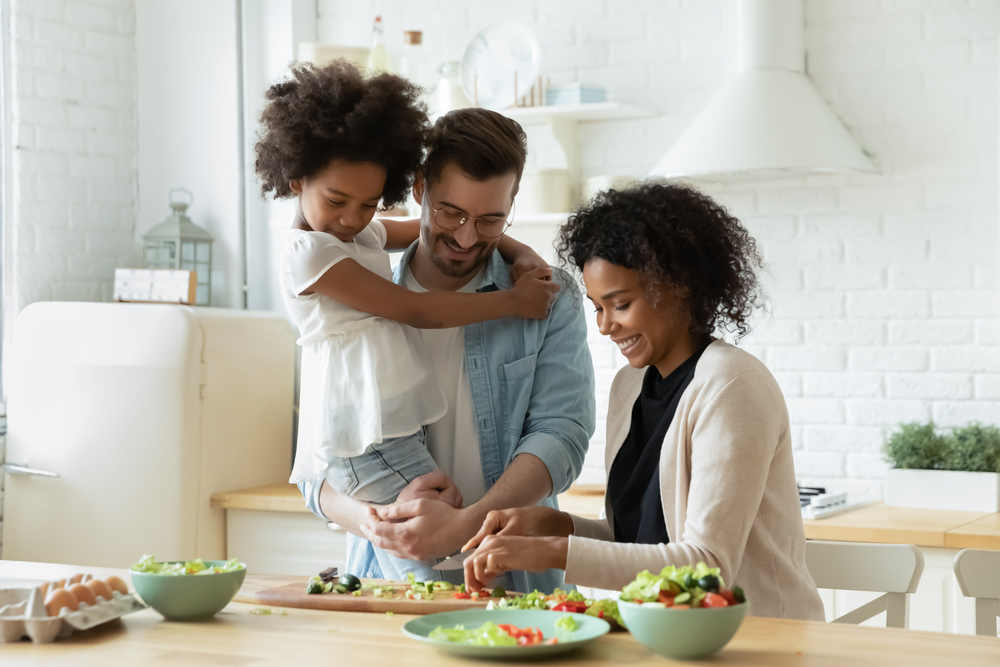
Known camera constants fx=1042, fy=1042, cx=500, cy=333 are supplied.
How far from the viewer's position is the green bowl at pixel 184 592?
1369mm

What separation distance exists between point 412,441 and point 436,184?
0.45 m

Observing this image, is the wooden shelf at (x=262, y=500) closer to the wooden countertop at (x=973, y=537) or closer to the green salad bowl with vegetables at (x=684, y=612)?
the wooden countertop at (x=973, y=537)

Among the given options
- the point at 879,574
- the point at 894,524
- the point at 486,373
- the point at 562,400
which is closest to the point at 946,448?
the point at 894,524

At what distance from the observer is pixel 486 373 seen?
1848 mm

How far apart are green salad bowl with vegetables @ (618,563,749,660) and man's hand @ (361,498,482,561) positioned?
20.1 inches

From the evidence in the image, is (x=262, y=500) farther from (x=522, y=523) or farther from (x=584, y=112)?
(x=522, y=523)

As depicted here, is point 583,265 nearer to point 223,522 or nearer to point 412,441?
point 412,441

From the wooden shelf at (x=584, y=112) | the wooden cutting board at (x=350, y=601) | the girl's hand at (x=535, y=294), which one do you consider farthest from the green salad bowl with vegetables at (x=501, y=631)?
the wooden shelf at (x=584, y=112)

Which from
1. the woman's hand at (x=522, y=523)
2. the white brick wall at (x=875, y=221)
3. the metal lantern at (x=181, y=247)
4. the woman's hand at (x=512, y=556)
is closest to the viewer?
the woman's hand at (x=512, y=556)

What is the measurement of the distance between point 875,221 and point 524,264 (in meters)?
1.93

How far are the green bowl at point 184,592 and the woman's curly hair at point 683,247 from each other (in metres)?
0.77

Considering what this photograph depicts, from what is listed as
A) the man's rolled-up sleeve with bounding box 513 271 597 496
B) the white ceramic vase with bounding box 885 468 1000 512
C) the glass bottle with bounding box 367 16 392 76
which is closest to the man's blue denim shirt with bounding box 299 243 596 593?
the man's rolled-up sleeve with bounding box 513 271 597 496

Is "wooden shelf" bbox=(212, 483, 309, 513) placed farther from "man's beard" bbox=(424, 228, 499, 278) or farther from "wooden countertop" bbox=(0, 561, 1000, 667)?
"wooden countertop" bbox=(0, 561, 1000, 667)

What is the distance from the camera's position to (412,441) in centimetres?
Answer: 179
